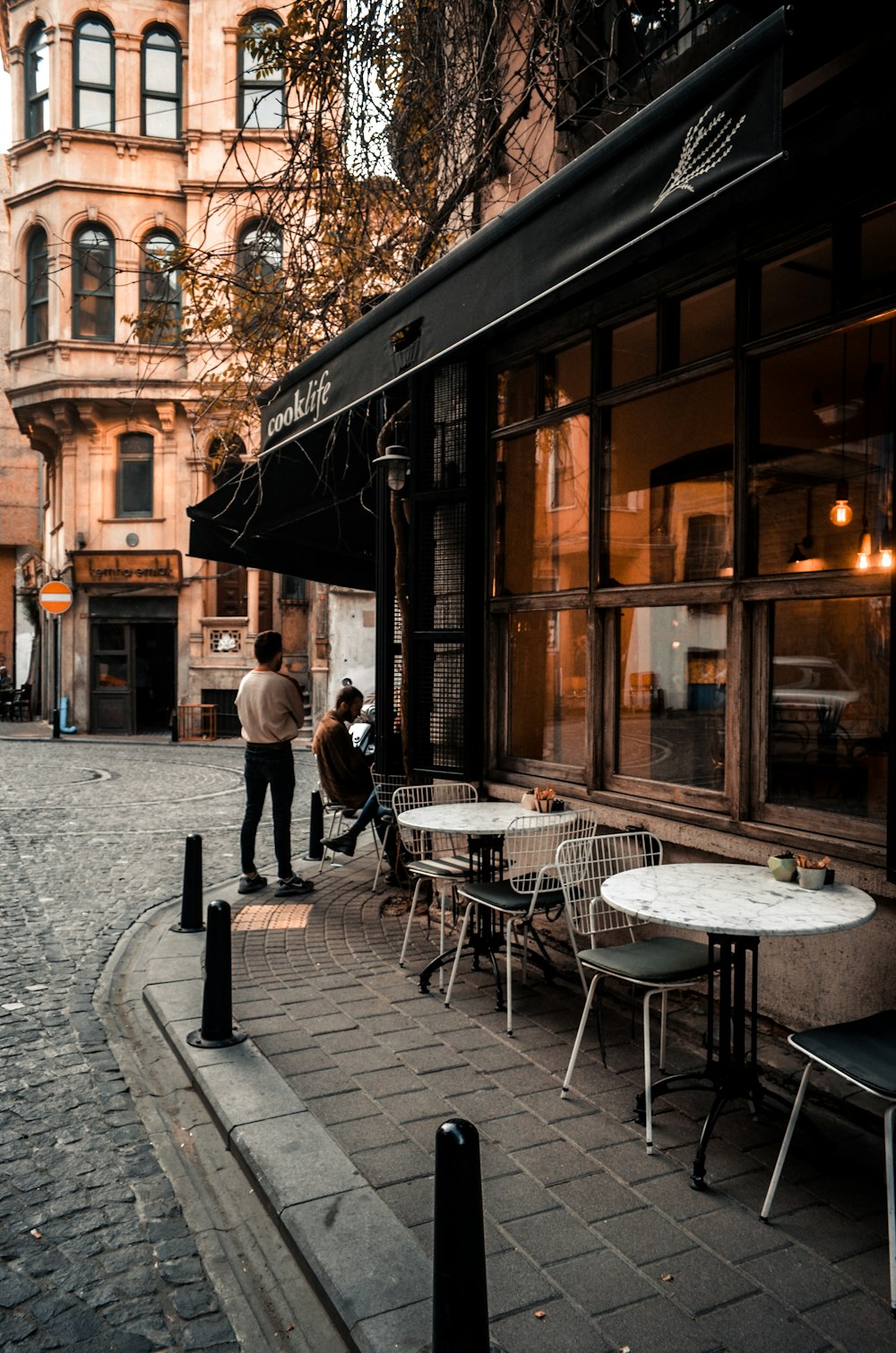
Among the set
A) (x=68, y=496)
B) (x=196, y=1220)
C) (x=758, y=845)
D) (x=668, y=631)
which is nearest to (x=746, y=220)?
(x=668, y=631)

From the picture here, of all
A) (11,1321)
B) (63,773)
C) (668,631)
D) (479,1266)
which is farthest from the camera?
(63,773)

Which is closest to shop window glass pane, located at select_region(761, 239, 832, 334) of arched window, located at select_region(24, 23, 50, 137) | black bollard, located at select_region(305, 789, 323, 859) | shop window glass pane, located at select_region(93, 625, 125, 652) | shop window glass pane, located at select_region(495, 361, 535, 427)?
shop window glass pane, located at select_region(495, 361, 535, 427)

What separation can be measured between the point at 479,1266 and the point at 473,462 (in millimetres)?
5170

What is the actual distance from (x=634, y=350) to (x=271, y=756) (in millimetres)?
3993

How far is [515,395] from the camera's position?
6.61m

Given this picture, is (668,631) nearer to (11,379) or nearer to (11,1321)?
(11,1321)

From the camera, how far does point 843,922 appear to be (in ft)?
11.0

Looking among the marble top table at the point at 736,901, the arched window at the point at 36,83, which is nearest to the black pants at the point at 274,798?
the marble top table at the point at 736,901

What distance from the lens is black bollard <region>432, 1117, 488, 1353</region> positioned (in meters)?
2.19

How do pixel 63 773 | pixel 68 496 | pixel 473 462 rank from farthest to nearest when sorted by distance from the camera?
A: pixel 68 496 → pixel 63 773 → pixel 473 462

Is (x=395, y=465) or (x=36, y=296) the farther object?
(x=36, y=296)

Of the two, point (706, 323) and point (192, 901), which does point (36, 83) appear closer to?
point (192, 901)

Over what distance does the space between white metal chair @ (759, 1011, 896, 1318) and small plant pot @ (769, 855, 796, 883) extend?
687 millimetres

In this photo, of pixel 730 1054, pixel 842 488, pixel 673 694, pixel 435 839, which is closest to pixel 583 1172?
pixel 730 1054
